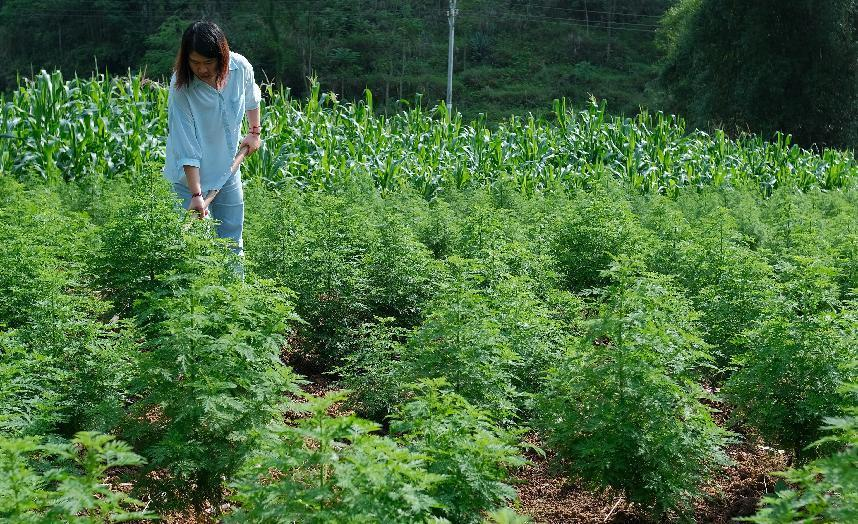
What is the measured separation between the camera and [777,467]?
17.2 ft

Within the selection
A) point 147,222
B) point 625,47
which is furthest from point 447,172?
point 625,47

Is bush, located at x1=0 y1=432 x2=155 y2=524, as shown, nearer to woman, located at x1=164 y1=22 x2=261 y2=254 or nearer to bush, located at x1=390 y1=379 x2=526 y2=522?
bush, located at x1=390 y1=379 x2=526 y2=522

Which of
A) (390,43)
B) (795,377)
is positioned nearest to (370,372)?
→ (795,377)

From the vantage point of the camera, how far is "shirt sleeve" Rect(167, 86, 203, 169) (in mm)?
5547

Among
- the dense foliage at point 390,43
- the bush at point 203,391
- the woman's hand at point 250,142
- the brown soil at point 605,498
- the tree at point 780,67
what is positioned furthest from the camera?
the dense foliage at point 390,43

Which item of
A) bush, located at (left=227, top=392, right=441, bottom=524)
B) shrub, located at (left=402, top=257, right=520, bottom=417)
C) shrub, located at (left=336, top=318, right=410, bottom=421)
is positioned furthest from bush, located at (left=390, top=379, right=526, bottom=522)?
shrub, located at (left=336, top=318, right=410, bottom=421)

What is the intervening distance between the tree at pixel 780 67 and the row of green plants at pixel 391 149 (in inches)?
586

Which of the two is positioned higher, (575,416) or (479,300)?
(479,300)

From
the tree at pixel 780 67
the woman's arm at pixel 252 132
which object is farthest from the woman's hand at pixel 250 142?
the tree at pixel 780 67

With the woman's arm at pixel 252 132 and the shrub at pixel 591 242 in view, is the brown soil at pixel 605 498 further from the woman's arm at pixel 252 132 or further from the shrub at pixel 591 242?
the woman's arm at pixel 252 132

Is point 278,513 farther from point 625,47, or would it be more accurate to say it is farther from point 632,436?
point 625,47

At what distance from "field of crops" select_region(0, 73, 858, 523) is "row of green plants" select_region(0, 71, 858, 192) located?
1832 millimetres

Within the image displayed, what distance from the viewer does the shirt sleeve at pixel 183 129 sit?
5.55 meters

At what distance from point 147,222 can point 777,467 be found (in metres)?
3.93
